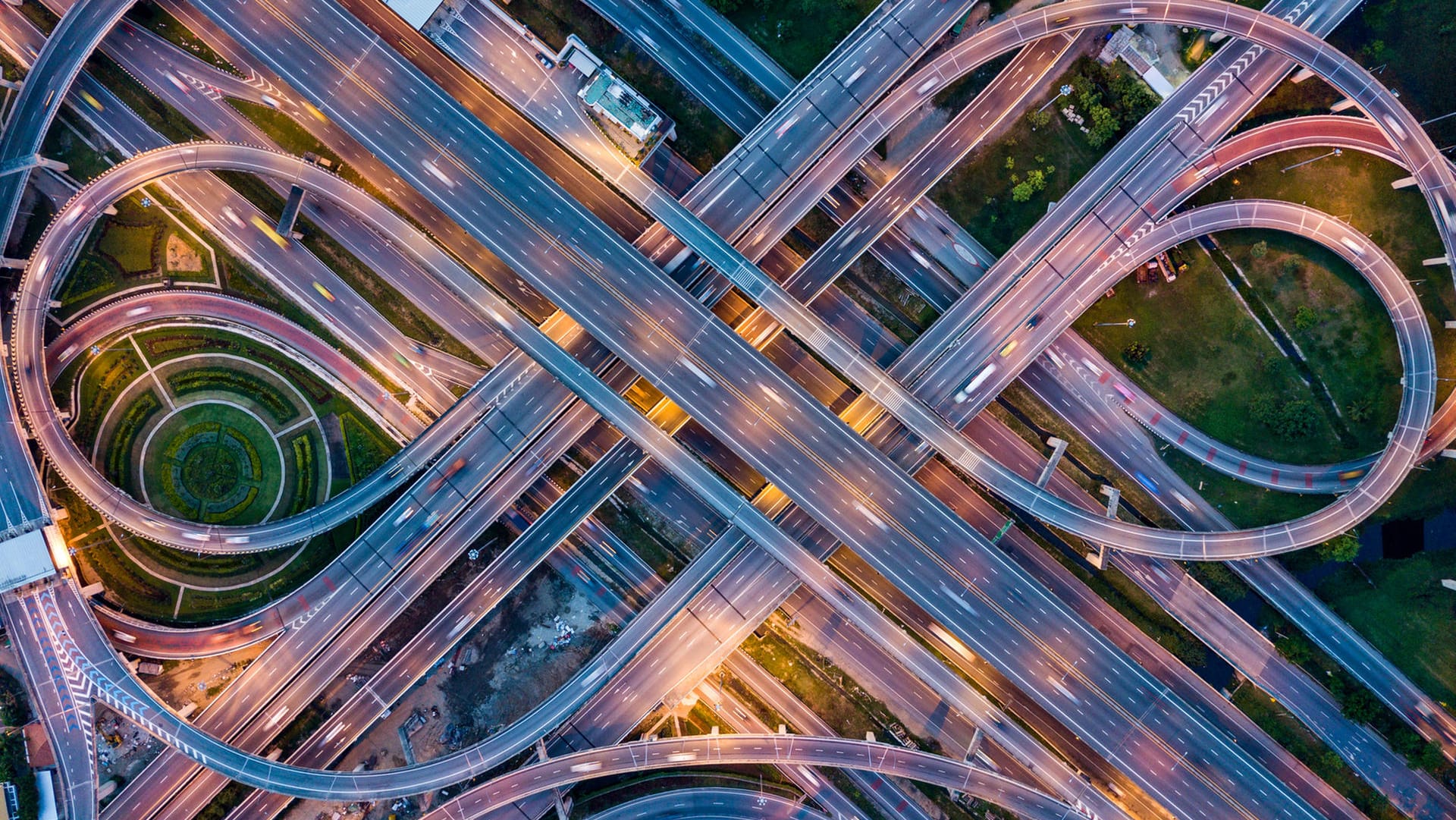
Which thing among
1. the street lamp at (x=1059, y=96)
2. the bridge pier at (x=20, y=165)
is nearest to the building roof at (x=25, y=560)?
the bridge pier at (x=20, y=165)

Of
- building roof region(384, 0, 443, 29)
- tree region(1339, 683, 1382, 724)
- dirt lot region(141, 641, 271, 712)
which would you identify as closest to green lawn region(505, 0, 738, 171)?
building roof region(384, 0, 443, 29)

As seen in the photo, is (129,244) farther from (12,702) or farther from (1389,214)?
(1389,214)

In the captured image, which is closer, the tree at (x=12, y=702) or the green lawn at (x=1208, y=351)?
the tree at (x=12, y=702)

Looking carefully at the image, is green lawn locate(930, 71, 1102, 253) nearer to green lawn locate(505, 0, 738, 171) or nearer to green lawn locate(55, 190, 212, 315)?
green lawn locate(505, 0, 738, 171)

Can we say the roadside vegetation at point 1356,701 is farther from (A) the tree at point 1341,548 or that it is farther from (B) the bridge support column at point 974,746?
(B) the bridge support column at point 974,746

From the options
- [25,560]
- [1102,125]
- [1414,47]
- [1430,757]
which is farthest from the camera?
[1414,47]

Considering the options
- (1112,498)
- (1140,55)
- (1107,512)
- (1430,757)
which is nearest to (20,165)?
(1140,55)

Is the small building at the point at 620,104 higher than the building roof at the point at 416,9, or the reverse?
the building roof at the point at 416,9
